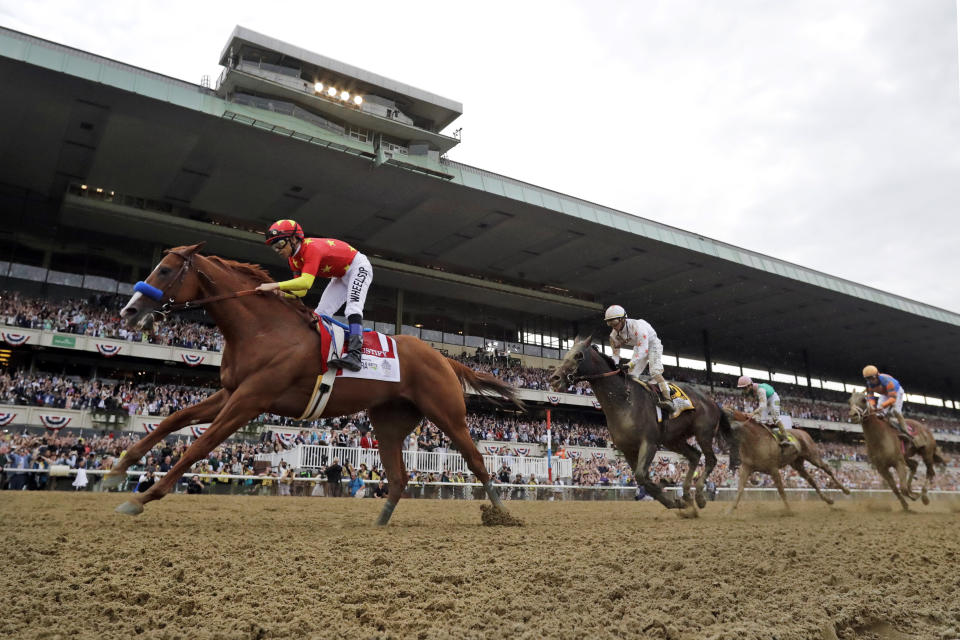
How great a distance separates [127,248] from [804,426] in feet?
153

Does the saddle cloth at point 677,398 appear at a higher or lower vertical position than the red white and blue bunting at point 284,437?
higher

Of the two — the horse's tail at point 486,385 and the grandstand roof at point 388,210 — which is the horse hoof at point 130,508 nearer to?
the horse's tail at point 486,385

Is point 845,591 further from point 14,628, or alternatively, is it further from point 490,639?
point 14,628

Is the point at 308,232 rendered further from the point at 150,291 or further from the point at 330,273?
the point at 150,291

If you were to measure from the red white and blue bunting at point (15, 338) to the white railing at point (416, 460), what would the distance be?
43.3 feet

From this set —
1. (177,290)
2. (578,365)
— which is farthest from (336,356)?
(578,365)

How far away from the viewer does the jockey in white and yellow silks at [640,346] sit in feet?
30.2

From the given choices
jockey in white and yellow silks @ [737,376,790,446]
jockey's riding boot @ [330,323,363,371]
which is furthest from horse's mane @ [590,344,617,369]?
jockey in white and yellow silks @ [737,376,790,446]

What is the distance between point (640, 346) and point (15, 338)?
26933 mm

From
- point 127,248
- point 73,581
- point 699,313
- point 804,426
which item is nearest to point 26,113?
point 127,248

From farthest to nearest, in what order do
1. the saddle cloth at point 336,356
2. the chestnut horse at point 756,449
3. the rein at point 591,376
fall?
the chestnut horse at point 756,449
the rein at point 591,376
the saddle cloth at point 336,356

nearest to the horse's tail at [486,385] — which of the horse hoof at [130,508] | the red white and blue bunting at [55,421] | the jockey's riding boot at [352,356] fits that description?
the jockey's riding boot at [352,356]

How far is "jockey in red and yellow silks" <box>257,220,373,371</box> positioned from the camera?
600 centimetres

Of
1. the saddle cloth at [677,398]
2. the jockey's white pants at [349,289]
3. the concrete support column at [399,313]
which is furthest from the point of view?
the concrete support column at [399,313]
